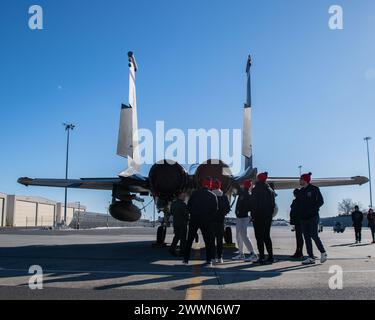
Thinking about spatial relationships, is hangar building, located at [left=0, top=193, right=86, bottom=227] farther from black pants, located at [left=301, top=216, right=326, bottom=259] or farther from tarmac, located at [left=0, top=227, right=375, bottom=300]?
black pants, located at [left=301, top=216, right=326, bottom=259]

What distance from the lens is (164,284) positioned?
6.43m

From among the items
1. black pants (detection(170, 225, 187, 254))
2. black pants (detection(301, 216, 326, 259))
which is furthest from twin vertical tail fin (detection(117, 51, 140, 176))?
black pants (detection(301, 216, 326, 259))

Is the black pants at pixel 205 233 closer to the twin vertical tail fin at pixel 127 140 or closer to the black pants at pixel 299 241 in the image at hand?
the black pants at pixel 299 241

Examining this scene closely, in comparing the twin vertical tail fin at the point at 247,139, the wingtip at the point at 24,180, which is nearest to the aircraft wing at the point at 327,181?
the twin vertical tail fin at the point at 247,139

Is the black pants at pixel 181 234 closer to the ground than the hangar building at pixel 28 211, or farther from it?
farther from it

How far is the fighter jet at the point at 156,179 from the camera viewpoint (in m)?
12.1

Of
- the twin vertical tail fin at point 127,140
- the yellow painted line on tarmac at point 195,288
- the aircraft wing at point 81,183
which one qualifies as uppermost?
the twin vertical tail fin at point 127,140

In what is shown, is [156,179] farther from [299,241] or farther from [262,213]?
[299,241]

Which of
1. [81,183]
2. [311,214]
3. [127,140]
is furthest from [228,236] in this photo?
[311,214]

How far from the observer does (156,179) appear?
39.8 feet

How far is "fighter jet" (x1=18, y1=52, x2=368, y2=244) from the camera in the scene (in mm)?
12125

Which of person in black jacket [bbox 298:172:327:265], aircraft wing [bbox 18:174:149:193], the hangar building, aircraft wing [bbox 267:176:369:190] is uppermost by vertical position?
aircraft wing [bbox 267:176:369:190]
